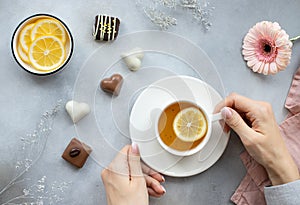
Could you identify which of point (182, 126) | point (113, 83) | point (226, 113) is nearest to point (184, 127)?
point (182, 126)

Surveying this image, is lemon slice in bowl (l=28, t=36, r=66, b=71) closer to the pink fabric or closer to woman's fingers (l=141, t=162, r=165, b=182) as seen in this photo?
woman's fingers (l=141, t=162, r=165, b=182)

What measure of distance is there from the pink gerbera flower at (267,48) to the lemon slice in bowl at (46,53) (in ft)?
1.73

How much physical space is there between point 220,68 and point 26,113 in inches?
22.5

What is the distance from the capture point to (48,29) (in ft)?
4.79

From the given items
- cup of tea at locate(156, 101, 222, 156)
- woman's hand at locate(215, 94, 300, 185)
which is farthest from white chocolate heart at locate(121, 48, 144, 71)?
woman's hand at locate(215, 94, 300, 185)

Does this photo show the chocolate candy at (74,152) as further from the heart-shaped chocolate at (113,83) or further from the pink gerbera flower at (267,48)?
the pink gerbera flower at (267,48)

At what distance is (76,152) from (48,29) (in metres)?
0.35

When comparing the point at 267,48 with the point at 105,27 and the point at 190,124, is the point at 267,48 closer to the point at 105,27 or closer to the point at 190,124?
the point at 190,124

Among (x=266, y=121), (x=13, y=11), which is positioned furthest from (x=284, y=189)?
(x=13, y=11)

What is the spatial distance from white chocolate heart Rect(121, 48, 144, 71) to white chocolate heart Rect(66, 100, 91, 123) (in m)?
0.16

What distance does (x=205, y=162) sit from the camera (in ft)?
4.81

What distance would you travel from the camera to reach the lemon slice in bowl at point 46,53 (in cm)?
144

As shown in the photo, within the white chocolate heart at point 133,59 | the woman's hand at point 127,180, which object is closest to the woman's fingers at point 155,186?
the woman's hand at point 127,180

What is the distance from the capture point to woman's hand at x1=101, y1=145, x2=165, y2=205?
1.39m
